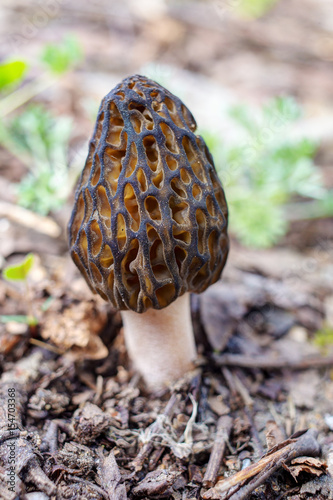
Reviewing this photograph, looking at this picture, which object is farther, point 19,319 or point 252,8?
point 252,8

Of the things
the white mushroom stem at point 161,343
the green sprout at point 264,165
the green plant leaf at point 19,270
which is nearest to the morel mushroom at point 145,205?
the white mushroom stem at point 161,343

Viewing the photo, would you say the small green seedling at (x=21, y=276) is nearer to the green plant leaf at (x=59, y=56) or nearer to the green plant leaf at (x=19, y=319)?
the green plant leaf at (x=19, y=319)

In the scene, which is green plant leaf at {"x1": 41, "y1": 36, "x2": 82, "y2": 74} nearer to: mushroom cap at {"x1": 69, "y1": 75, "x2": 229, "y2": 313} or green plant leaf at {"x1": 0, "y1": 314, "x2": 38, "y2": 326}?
mushroom cap at {"x1": 69, "y1": 75, "x2": 229, "y2": 313}

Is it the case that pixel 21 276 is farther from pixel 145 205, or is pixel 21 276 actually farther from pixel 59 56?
pixel 59 56

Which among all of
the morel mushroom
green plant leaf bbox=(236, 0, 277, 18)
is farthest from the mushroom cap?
green plant leaf bbox=(236, 0, 277, 18)

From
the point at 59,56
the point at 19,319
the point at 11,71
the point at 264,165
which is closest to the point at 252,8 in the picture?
the point at 264,165

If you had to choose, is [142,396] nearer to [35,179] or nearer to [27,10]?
[35,179]

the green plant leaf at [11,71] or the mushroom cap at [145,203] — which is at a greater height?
the green plant leaf at [11,71]
